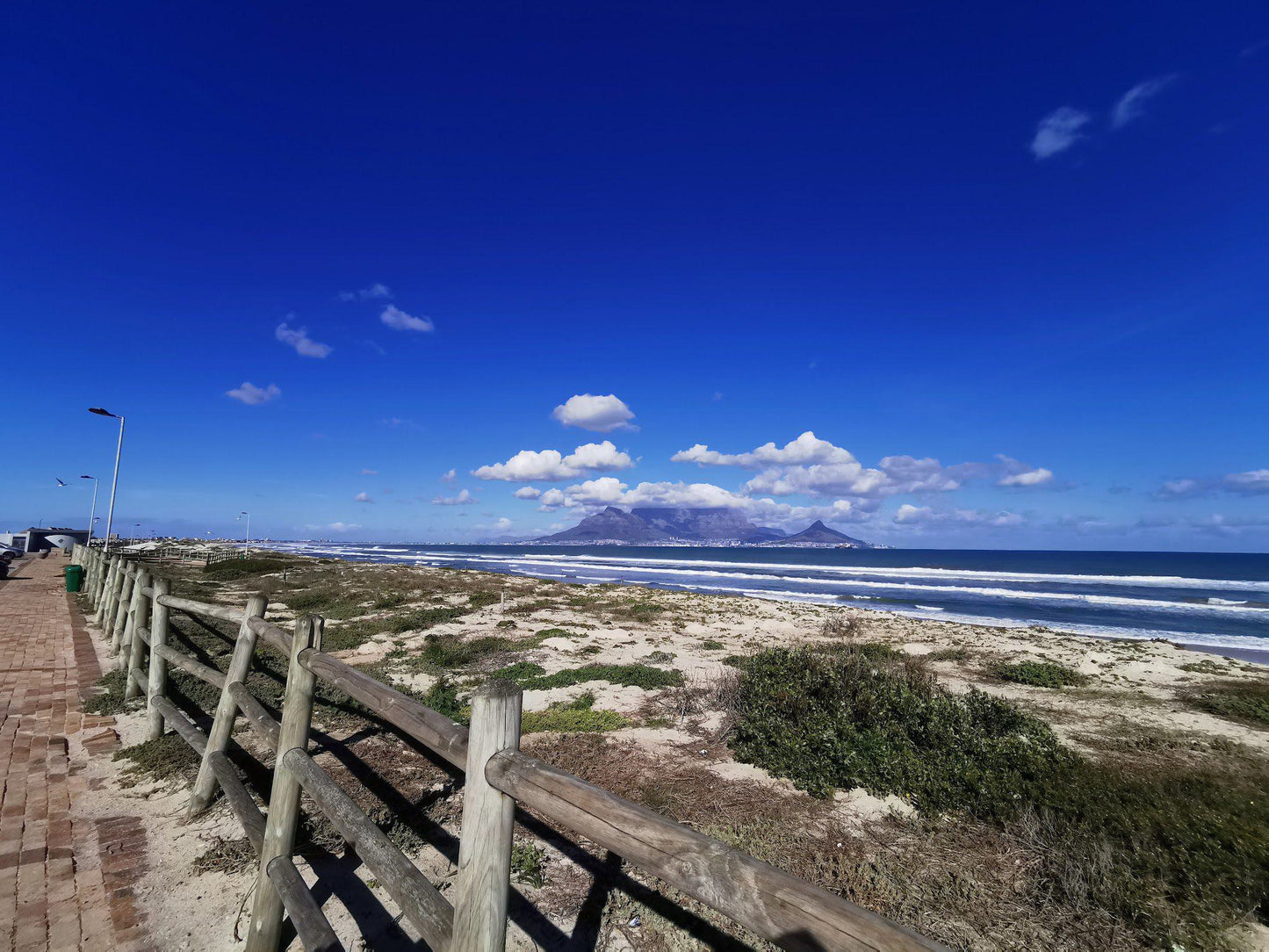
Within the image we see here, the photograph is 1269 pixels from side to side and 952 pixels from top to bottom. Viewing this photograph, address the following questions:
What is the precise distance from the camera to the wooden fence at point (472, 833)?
1365 mm

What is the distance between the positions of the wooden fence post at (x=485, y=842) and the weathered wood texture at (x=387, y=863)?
143 millimetres

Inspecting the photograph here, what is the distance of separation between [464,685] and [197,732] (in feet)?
15.9

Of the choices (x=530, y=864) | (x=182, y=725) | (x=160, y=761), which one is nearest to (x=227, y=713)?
(x=182, y=725)

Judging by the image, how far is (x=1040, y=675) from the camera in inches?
471

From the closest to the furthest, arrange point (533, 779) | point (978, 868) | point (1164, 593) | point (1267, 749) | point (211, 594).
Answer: point (533, 779)
point (978, 868)
point (1267, 749)
point (211, 594)
point (1164, 593)

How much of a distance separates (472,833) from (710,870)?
0.99 m

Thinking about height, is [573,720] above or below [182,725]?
below

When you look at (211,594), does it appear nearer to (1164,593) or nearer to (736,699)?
(736,699)

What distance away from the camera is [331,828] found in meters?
4.50

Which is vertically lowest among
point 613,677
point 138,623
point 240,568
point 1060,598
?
point 1060,598

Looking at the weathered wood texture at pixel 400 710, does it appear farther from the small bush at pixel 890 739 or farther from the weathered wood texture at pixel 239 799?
the small bush at pixel 890 739

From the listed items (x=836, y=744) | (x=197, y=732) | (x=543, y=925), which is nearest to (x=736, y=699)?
(x=836, y=744)

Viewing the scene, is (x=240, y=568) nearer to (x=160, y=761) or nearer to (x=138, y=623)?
(x=138, y=623)

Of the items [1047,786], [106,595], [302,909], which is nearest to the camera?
[302,909]
